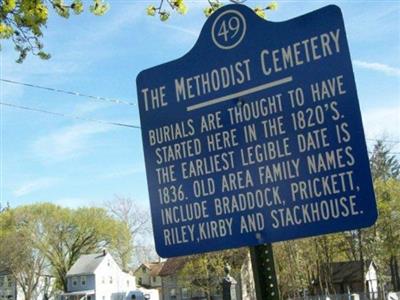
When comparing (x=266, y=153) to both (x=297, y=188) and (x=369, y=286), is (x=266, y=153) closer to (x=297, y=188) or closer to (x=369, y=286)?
(x=297, y=188)

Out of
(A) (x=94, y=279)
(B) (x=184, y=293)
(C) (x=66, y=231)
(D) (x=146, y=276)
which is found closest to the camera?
(B) (x=184, y=293)

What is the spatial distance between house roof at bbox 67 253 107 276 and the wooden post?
6955cm

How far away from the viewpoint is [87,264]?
235 ft

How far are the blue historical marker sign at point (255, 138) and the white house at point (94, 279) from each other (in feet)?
228

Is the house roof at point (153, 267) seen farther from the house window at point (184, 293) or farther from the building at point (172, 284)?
the house window at point (184, 293)

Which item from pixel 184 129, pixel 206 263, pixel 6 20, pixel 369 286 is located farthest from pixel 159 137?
pixel 369 286

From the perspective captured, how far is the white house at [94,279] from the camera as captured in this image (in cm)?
7106

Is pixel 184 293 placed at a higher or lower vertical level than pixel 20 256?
lower

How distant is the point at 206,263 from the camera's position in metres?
46.2

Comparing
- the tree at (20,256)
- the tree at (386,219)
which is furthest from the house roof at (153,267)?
the tree at (386,219)

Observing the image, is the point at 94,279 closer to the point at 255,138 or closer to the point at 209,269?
the point at 209,269

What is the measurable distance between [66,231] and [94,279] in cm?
687


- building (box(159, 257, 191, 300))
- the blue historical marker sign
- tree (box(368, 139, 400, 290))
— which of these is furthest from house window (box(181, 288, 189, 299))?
the blue historical marker sign

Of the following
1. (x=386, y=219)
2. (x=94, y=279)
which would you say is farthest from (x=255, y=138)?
(x=94, y=279)
